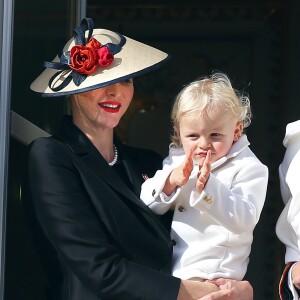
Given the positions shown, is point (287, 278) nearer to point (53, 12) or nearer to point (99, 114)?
point (99, 114)

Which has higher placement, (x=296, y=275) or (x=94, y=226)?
(x=94, y=226)

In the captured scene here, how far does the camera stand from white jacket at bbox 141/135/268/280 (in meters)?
3.56

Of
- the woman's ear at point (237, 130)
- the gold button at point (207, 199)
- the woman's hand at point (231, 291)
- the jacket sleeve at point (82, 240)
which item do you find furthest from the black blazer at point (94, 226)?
the woman's ear at point (237, 130)

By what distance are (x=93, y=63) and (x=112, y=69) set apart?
0.23 feet

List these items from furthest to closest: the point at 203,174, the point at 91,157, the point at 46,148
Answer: the point at 91,157, the point at 46,148, the point at 203,174

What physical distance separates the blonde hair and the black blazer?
32 centimetres

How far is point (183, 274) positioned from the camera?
365cm

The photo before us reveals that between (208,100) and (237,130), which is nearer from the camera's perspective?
(208,100)

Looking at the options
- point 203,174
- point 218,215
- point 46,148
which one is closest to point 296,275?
point 218,215

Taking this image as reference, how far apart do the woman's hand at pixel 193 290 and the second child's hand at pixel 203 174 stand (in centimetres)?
30

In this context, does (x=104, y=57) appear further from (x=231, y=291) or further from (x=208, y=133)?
(x=231, y=291)

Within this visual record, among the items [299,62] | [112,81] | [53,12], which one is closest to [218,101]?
[112,81]

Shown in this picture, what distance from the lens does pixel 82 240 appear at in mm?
3514

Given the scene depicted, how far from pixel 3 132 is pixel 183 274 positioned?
78 centimetres
